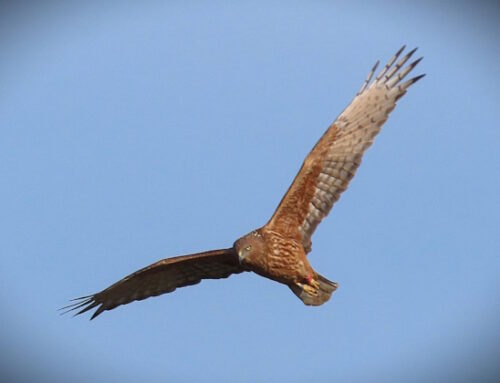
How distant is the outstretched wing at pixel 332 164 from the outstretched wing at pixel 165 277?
0.86 metres

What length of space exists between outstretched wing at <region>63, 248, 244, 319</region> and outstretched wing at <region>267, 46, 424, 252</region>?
2.83 feet

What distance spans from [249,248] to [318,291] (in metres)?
0.96

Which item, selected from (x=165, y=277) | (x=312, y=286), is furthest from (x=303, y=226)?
(x=165, y=277)

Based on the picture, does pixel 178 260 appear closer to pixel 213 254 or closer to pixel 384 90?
pixel 213 254

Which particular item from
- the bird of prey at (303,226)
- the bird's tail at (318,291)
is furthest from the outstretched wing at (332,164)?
the bird's tail at (318,291)

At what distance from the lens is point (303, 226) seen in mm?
10328

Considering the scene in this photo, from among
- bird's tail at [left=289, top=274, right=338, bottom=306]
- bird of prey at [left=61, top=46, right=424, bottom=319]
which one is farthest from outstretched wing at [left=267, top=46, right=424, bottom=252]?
bird's tail at [left=289, top=274, right=338, bottom=306]

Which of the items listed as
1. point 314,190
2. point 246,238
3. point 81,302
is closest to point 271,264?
point 246,238

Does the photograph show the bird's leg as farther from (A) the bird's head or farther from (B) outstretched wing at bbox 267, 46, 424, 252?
(A) the bird's head

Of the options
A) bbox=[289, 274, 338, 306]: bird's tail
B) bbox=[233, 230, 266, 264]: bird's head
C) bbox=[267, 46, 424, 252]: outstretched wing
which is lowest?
bbox=[289, 274, 338, 306]: bird's tail

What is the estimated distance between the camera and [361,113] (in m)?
10.6

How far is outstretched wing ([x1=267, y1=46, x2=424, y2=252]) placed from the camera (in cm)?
1023

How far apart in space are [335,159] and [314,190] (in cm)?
44

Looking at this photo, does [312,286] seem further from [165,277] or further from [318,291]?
[165,277]
